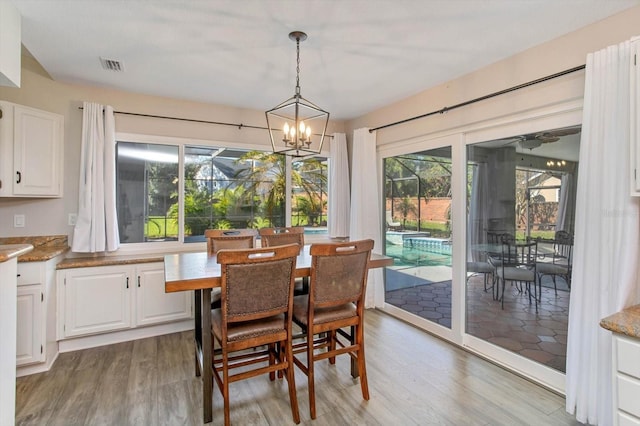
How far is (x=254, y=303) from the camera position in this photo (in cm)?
192

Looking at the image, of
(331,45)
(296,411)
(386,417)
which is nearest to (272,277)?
(296,411)

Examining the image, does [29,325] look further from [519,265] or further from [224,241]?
[519,265]

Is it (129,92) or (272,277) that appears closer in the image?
(272,277)

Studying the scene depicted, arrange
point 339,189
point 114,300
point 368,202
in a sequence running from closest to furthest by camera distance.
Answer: point 114,300
point 368,202
point 339,189

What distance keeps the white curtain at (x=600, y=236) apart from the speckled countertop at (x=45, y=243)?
13.0 feet

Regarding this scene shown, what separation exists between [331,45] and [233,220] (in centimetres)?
247

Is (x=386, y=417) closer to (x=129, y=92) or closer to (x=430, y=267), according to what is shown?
(x=430, y=267)

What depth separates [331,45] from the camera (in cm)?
248

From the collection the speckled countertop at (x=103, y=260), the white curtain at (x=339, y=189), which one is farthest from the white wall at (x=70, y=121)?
the white curtain at (x=339, y=189)

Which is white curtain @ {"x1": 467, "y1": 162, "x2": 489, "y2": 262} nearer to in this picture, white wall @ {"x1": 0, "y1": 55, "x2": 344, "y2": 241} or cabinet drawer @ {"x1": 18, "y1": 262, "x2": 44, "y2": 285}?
white wall @ {"x1": 0, "y1": 55, "x2": 344, "y2": 241}

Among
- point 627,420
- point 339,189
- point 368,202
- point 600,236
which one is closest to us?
point 627,420

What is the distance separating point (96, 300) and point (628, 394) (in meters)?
3.87

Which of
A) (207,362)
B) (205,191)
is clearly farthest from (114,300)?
(207,362)

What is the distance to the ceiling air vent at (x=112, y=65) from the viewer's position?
271cm
